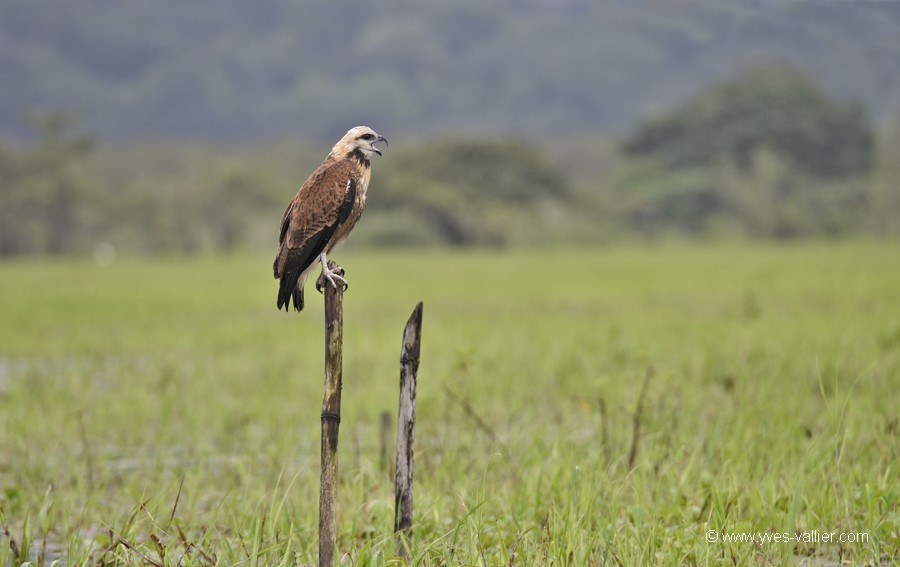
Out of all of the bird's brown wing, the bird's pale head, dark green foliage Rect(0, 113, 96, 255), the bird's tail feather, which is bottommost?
the bird's tail feather

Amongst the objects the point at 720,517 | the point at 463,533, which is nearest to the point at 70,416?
the point at 463,533

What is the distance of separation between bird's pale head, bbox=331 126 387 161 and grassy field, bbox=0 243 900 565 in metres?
1.50

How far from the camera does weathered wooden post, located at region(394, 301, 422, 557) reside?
4.06 m

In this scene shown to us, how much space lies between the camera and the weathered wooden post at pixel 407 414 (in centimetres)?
406

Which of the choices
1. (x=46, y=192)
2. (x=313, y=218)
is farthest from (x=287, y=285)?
(x=46, y=192)

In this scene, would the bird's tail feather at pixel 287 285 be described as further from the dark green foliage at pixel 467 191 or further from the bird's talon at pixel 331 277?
the dark green foliage at pixel 467 191

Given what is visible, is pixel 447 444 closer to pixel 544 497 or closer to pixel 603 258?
pixel 544 497

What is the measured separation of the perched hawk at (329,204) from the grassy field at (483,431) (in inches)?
47.1

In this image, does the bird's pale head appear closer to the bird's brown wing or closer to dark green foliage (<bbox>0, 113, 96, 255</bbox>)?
the bird's brown wing

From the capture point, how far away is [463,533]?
15.9ft

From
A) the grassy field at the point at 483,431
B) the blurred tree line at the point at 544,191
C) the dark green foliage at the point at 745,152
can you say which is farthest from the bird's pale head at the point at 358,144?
the dark green foliage at the point at 745,152

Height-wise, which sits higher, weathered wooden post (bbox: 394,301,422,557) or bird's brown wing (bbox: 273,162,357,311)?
bird's brown wing (bbox: 273,162,357,311)

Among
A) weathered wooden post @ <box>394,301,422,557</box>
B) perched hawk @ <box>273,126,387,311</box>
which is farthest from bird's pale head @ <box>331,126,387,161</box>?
weathered wooden post @ <box>394,301,422,557</box>

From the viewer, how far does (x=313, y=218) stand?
3855 millimetres
